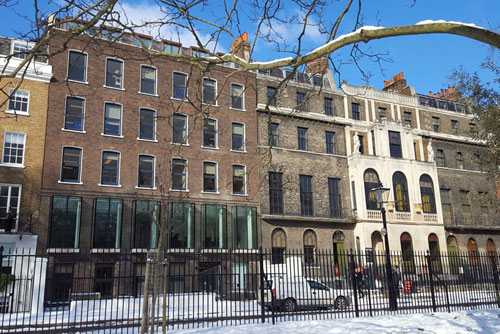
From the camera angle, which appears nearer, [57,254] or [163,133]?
[57,254]

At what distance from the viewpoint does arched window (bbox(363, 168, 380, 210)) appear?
115 ft

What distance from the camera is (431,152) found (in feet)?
130

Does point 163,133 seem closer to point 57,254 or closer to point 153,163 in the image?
point 153,163

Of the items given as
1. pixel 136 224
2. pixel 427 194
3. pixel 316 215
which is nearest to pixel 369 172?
pixel 316 215

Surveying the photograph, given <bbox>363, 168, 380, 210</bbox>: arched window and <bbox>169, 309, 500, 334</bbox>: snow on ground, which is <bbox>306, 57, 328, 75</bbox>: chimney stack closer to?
<bbox>169, 309, 500, 334</bbox>: snow on ground

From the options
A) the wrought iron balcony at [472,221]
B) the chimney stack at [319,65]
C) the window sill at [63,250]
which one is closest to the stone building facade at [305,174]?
the wrought iron balcony at [472,221]

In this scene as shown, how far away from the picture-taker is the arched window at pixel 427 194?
37875mm

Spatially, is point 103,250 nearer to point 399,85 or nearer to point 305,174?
point 305,174

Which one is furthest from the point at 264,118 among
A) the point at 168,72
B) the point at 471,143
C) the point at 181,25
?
the point at 181,25

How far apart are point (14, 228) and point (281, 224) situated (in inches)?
695

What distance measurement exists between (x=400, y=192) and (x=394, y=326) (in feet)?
89.4

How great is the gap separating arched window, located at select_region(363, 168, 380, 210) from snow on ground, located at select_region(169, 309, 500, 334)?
22065 millimetres

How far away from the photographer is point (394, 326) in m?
11.3

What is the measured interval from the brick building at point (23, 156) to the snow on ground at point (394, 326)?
1676cm
